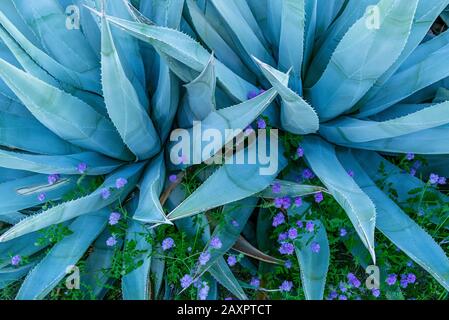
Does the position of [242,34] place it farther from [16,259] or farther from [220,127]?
[16,259]

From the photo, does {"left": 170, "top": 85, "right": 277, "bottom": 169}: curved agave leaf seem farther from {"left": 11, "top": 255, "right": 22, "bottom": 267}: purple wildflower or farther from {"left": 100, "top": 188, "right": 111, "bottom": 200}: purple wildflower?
{"left": 11, "top": 255, "right": 22, "bottom": 267}: purple wildflower

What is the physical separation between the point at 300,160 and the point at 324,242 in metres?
0.27

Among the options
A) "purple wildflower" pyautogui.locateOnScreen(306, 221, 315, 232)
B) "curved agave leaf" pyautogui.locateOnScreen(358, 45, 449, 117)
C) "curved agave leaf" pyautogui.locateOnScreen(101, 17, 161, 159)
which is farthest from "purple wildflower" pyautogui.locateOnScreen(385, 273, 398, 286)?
"curved agave leaf" pyautogui.locateOnScreen(101, 17, 161, 159)

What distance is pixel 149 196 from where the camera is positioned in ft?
4.32

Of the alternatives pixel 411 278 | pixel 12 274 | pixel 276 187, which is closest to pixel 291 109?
pixel 276 187

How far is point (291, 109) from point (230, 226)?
1.48 feet

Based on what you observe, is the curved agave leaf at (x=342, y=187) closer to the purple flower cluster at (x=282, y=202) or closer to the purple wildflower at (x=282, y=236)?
the purple flower cluster at (x=282, y=202)

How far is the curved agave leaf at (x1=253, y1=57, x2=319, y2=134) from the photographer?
3.76 feet

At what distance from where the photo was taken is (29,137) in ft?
5.03

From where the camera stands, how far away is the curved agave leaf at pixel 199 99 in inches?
50.8

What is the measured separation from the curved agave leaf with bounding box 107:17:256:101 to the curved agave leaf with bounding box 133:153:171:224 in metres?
0.29

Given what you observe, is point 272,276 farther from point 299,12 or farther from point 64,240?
point 299,12

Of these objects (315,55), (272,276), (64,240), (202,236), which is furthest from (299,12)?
(64,240)

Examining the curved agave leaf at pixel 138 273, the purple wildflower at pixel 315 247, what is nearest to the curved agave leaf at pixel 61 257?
the curved agave leaf at pixel 138 273
